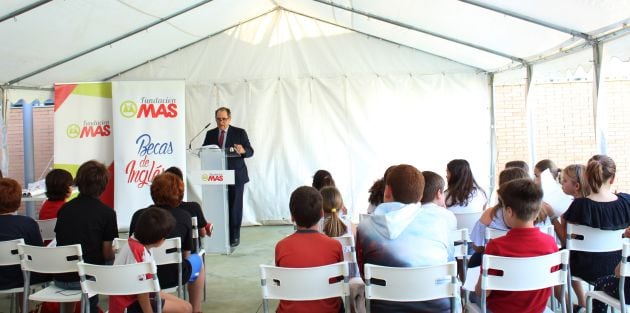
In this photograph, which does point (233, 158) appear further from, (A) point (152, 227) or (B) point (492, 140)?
(B) point (492, 140)

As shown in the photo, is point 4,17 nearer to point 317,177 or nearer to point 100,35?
point 100,35

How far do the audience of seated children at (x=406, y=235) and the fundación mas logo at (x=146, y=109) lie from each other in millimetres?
5213

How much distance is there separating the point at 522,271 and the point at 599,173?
1.24 metres

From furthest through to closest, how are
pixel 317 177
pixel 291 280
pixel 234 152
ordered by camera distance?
pixel 234 152 < pixel 317 177 < pixel 291 280

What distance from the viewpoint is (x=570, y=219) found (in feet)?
10.1

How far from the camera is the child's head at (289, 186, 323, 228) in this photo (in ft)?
7.84

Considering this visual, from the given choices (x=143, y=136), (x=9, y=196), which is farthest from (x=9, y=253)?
(x=143, y=136)

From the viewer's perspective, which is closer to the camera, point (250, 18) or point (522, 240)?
point (522, 240)

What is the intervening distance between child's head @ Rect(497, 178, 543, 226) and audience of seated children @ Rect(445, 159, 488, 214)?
4.65 ft

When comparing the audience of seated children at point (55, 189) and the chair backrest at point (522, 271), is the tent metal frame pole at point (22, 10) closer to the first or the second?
the audience of seated children at point (55, 189)

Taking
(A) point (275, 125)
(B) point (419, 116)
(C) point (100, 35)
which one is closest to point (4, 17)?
(C) point (100, 35)

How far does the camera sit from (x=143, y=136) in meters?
6.88

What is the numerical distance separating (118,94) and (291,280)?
5559mm

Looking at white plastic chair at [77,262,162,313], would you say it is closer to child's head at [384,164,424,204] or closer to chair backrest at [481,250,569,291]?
child's head at [384,164,424,204]
